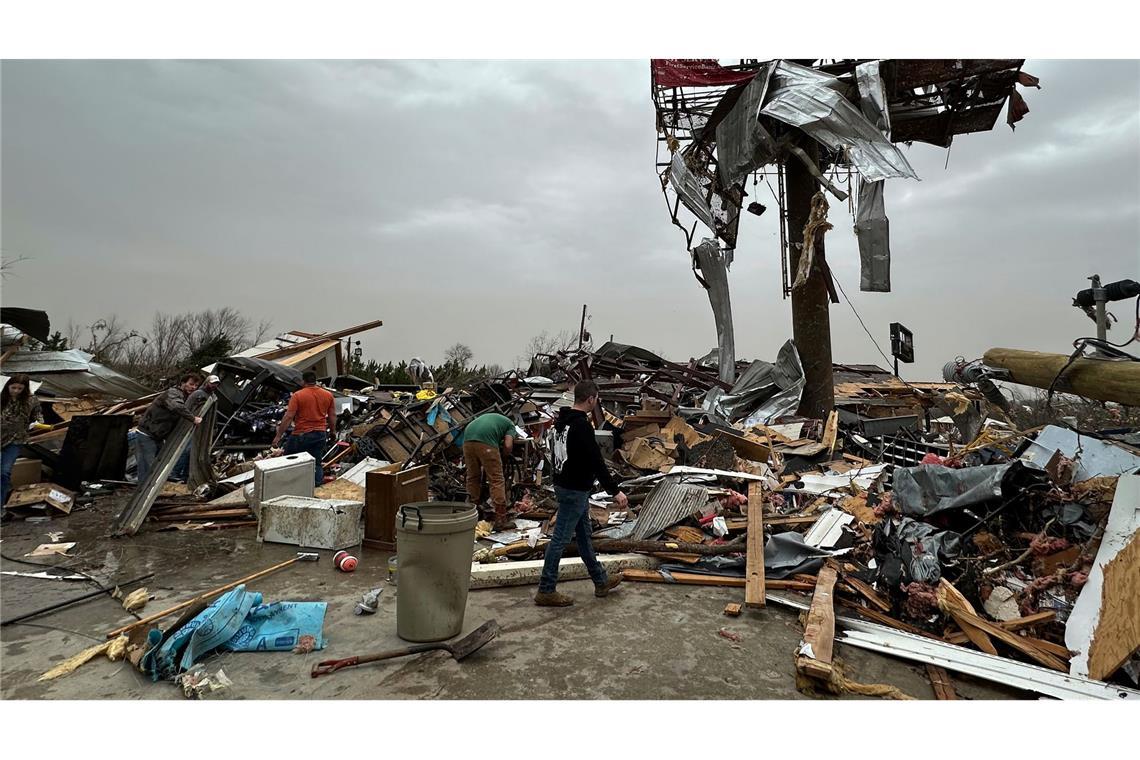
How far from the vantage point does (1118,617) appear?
3.62 metres

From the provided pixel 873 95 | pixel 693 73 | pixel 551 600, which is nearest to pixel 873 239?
pixel 873 95

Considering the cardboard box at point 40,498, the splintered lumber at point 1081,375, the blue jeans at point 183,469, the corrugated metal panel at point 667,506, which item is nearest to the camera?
the splintered lumber at point 1081,375

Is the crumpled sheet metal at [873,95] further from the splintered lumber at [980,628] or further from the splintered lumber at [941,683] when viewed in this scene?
the splintered lumber at [941,683]

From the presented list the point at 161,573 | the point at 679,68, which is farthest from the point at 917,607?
the point at 679,68

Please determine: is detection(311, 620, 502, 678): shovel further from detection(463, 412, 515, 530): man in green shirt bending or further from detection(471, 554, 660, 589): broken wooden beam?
detection(463, 412, 515, 530): man in green shirt bending

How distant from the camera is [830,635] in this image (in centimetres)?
396

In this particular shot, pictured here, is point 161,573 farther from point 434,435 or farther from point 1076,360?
point 1076,360

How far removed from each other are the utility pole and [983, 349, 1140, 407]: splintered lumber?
3.28m

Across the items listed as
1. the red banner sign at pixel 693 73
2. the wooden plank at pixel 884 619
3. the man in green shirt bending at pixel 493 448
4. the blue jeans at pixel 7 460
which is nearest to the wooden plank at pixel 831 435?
the wooden plank at pixel 884 619

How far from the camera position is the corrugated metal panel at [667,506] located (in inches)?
253

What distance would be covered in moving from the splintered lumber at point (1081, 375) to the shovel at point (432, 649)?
661 cm

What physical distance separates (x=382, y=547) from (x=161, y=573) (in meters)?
1.96

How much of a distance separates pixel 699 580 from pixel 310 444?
5593mm

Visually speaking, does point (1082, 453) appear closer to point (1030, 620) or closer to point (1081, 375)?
point (1081, 375)
